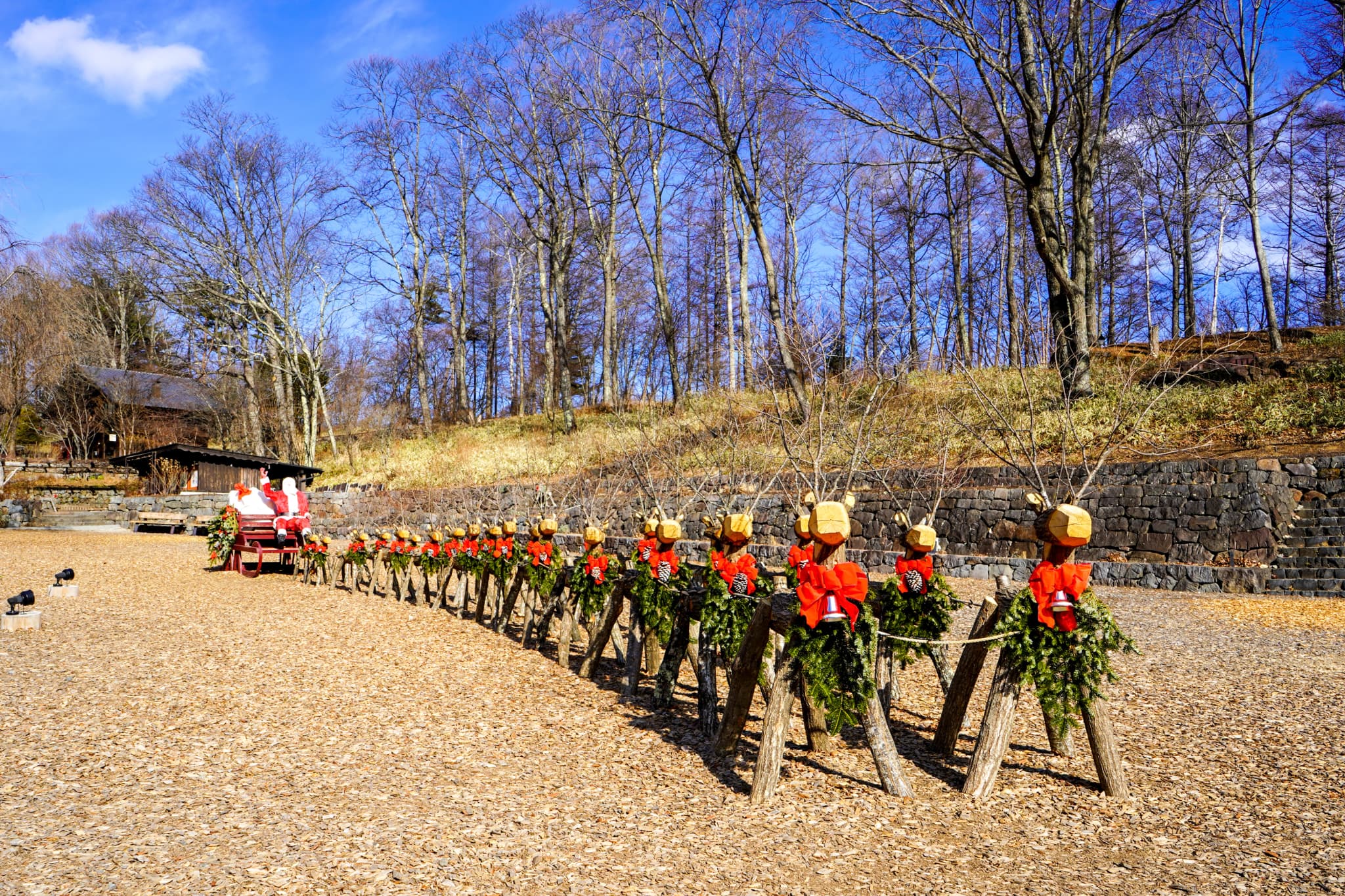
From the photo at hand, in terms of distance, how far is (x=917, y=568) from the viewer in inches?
190

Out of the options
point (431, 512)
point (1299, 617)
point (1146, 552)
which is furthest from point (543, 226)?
point (1299, 617)

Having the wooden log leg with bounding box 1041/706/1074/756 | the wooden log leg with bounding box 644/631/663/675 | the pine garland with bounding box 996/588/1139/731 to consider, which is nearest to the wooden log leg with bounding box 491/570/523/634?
the wooden log leg with bounding box 644/631/663/675

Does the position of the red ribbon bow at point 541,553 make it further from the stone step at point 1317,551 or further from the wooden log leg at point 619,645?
the stone step at point 1317,551

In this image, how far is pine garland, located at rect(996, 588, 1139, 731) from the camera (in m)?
3.92

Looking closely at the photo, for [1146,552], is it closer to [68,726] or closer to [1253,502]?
[1253,502]

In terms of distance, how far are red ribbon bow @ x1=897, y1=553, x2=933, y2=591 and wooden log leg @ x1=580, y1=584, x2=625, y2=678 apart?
6.73 feet

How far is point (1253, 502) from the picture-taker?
11211mm

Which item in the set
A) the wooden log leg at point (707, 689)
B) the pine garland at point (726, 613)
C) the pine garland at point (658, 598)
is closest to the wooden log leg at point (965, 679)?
the pine garland at point (726, 613)

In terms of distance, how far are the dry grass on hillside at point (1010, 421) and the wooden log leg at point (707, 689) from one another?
11.4 feet

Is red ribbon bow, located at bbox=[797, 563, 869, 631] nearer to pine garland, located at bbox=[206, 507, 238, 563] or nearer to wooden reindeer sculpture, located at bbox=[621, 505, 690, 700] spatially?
wooden reindeer sculpture, located at bbox=[621, 505, 690, 700]

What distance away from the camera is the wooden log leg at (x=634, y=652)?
5.93 m

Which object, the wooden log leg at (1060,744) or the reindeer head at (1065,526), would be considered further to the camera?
the wooden log leg at (1060,744)

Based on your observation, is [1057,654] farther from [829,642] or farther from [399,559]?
[399,559]

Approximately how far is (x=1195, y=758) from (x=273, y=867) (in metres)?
4.60
